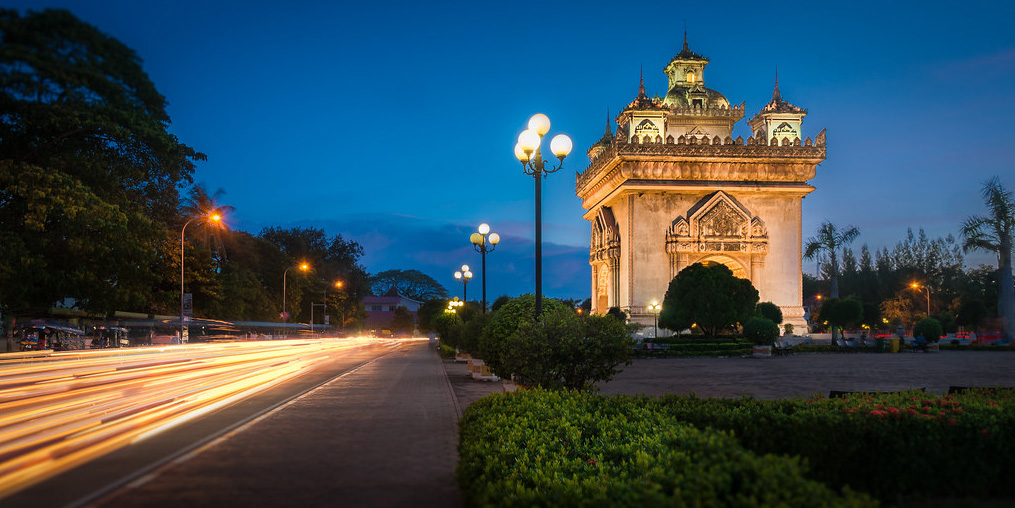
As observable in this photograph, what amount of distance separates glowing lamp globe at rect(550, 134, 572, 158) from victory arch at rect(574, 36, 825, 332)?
35015mm

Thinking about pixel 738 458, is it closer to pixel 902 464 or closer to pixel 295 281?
pixel 902 464

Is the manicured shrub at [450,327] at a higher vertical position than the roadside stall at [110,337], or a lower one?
lower

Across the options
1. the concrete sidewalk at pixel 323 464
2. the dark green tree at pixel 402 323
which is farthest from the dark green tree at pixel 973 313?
the dark green tree at pixel 402 323

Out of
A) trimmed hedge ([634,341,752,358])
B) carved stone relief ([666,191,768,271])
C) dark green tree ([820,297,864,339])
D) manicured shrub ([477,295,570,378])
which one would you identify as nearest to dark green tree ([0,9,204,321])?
manicured shrub ([477,295,570,378])

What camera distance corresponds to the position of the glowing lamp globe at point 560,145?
48.4ft

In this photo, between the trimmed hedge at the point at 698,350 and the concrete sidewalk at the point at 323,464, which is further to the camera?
the trimmed hedge at the point at 698,350

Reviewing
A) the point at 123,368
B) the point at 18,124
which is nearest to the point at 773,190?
the point at 123,368

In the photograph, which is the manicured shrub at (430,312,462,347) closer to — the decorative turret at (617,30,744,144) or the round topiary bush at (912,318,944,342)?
the decorative turret at (617,30,744,144)

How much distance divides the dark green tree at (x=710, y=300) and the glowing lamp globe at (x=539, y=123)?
2659cm

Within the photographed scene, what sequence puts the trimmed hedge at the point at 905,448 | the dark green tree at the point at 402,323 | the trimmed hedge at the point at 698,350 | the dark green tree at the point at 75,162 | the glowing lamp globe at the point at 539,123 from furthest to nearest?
the dark green tree at the point at 402,323, the trimmed hedge at the point at 698,350, the glowing lamp globe at the point at 539,123, the trimmed hedge at the point at 905,448, the dark green tree at the point at 75,162

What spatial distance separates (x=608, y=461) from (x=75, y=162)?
9500mm

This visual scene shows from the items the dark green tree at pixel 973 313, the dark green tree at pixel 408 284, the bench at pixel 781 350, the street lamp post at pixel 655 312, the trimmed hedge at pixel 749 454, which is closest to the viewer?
the trimmed hedge at pixel 749 454

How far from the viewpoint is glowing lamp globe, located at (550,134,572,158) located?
581 inches

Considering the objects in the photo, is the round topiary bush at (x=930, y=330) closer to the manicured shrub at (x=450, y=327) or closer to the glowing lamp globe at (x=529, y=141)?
the manicured shrub at (x=450, y=327)
